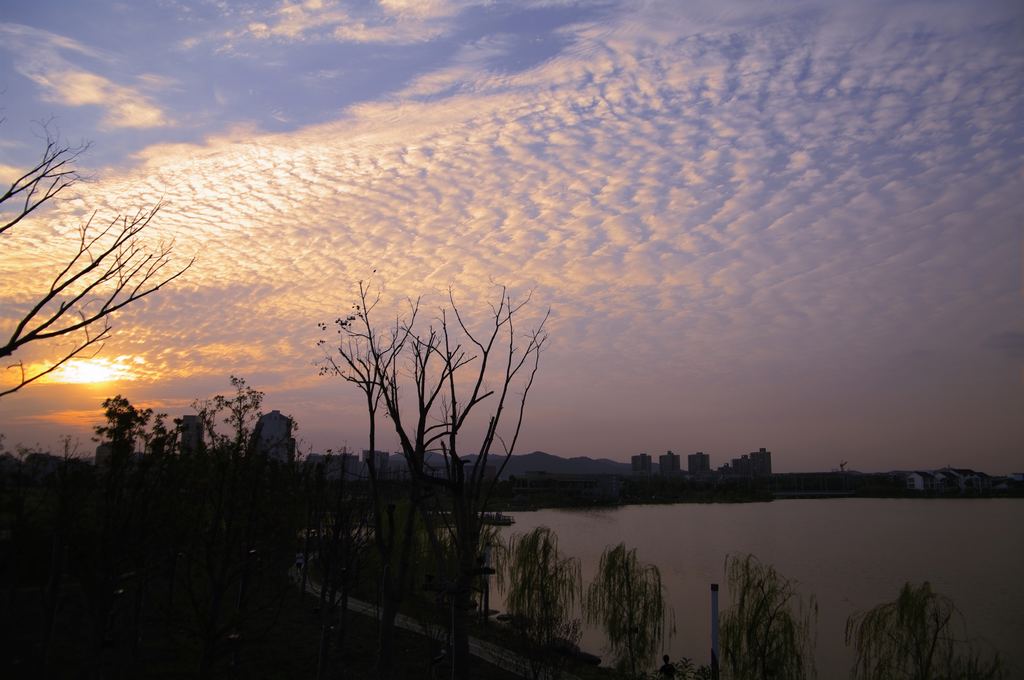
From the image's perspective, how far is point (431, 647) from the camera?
41.0ft

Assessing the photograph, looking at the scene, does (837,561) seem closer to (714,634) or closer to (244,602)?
(714,634)

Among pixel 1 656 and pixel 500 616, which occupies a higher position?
pixel 1 656

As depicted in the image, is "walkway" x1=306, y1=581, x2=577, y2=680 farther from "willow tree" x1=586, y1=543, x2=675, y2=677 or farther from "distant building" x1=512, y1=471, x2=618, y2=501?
"distant building" x1=512, y1=471, x2=618, y2=501

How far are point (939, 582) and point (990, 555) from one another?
9525mm

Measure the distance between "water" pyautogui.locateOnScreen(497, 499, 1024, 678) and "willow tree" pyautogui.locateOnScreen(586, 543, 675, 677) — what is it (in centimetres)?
46

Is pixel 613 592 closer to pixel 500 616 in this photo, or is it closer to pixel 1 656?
pixel 500 616

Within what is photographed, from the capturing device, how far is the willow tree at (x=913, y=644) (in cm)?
1198

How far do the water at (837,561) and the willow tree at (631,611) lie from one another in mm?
456

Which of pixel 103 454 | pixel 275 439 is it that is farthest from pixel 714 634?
pixel 275 439

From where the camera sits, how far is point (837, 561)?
101ft

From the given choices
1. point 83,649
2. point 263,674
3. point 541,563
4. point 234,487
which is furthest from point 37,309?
point 541,563

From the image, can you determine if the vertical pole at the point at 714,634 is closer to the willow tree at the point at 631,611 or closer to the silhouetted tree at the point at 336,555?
the willow tree at the point at 631,611

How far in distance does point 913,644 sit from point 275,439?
13.6m

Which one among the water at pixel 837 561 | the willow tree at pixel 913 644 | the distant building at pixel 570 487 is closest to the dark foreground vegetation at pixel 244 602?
the willow tree at pixel 913 644
